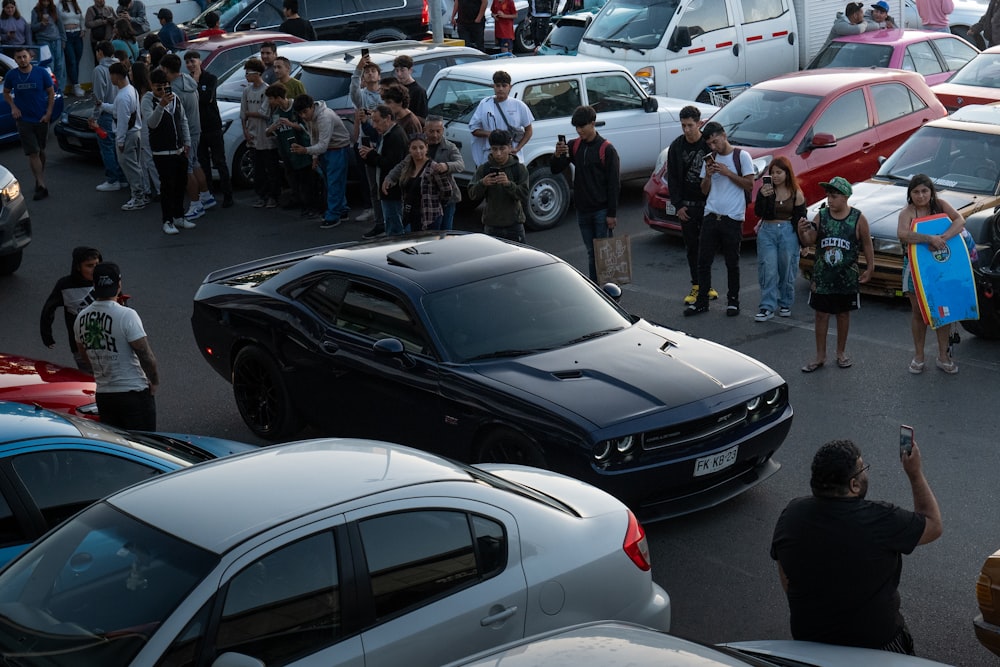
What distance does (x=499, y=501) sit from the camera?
5082 mm

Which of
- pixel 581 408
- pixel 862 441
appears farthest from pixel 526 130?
pixel 581 408

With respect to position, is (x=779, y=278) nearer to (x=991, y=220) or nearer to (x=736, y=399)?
(x=991, y=220)

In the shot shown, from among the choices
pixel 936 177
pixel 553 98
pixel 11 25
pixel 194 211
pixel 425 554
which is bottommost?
pixel 194 211

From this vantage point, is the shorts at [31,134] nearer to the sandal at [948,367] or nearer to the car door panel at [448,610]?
the sandal at [948,367]

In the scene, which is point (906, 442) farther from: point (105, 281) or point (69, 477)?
point (105, 281)

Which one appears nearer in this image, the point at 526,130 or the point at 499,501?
the point at 499,501

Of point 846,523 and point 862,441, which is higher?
point 846,523

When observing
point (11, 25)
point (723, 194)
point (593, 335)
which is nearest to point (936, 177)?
point (723, 194)

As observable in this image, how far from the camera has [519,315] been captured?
8.07 metres

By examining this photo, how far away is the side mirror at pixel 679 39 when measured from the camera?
1867cm

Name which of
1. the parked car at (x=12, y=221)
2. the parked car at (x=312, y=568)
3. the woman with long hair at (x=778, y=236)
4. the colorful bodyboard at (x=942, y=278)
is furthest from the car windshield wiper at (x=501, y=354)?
the parked car at (x=12, y=221)

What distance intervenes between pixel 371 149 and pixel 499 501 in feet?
29.3

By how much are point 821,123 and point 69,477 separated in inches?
412

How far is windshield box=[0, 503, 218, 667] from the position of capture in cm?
419
